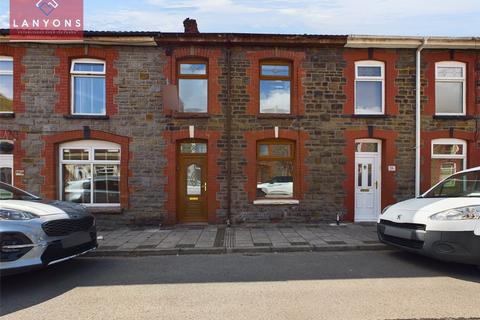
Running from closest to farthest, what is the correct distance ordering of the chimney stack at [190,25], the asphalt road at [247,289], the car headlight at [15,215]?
the asphalt road at [247,289] < the car headlight at [15,215] < the chimney stack at [190,25]

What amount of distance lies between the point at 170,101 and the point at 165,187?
2614 mm

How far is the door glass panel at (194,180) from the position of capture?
10.6 meters

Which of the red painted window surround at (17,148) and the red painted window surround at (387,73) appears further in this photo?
the red painted window surround at (387,73)

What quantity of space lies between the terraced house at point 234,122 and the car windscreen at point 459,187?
11.3ft

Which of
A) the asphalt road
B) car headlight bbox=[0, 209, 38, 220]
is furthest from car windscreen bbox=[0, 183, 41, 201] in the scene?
the asphalt road

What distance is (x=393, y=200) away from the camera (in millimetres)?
10656

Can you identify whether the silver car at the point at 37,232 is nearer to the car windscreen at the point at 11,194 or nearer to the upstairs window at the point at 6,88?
the car windscreen at the point at 11,194

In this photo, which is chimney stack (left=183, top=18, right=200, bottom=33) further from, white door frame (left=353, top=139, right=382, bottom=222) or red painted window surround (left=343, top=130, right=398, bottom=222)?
white door frame (left=353, top=139, right=382, bottom=222)

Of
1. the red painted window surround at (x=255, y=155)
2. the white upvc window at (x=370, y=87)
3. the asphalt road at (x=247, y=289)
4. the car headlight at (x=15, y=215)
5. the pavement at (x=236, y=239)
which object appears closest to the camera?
the asphalt road at (x=247, y=289)

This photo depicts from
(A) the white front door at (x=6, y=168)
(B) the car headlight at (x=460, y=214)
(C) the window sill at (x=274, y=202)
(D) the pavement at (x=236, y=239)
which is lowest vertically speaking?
(D) the pavement at (x=236, y=239)

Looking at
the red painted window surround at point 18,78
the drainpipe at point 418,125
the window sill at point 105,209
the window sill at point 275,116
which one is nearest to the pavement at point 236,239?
the window sill at point 105,209

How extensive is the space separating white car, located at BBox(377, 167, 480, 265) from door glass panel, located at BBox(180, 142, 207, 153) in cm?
567

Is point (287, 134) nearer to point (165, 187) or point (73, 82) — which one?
point (165, 187)

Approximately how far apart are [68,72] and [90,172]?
3.09 meters
